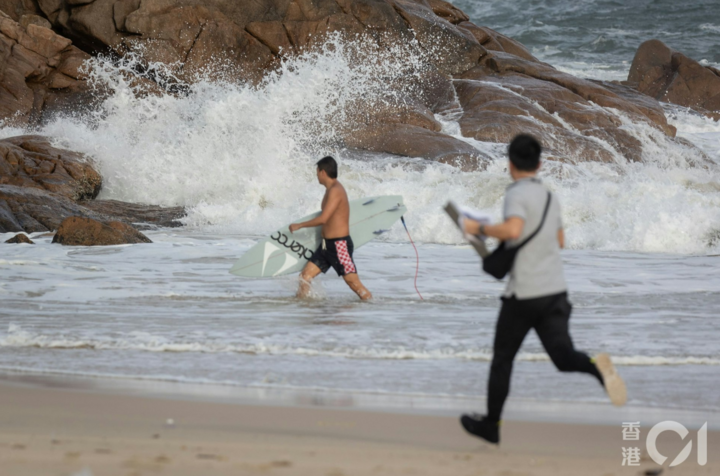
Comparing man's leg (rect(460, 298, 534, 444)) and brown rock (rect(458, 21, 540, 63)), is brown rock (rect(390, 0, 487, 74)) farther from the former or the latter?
man's leg (rect(460, 298, 534, 444))

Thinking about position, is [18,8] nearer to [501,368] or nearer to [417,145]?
[417,145]

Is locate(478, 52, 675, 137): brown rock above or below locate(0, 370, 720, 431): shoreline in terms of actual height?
above

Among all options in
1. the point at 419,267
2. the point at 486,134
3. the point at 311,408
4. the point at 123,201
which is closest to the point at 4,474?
the point at 311,408

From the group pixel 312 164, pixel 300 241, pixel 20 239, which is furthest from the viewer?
pixel 312 164

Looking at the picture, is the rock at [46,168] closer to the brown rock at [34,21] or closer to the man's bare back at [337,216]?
the brown rock at [34,21]

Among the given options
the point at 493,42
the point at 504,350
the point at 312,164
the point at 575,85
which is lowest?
the point at 504,350

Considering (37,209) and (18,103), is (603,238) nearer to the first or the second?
(37,209)

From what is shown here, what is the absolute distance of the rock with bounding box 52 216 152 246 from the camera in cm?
1031

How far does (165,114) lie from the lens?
1936 cm

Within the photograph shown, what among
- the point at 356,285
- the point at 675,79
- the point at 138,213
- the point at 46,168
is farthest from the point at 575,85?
the point at 356,285

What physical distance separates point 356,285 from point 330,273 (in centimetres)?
221

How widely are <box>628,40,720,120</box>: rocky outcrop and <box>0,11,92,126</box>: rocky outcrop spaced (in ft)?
64.7

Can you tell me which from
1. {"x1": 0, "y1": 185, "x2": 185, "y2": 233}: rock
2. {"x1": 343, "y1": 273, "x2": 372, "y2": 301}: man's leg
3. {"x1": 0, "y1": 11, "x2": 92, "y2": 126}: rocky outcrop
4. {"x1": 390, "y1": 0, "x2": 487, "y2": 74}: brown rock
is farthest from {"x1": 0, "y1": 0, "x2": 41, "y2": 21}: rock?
{"x1": 343, "y1": 273, "x2": 372, "y2": 301}: man's leg

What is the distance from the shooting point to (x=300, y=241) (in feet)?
25.7
